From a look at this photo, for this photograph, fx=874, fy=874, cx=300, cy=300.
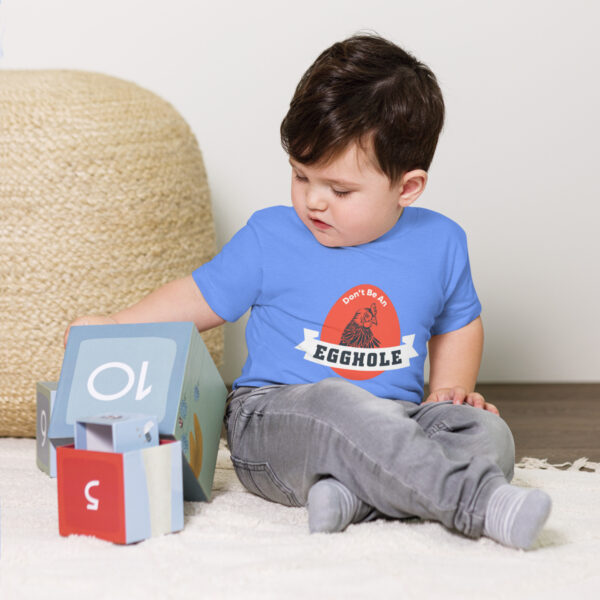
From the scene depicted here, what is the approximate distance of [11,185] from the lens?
53.6 inches

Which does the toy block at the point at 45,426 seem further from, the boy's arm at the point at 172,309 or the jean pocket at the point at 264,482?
the jean pocket at the point at 264,482

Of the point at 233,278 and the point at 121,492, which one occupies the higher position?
the point at 233,278

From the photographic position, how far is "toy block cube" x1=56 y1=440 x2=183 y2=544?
0.84 metres

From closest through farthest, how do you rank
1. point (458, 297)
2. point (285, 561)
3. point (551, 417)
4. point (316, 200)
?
1. point (285, 561)
2. point (316, 200)
3. point (458, 297)
4. point (551, 417)

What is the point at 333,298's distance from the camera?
110 cm

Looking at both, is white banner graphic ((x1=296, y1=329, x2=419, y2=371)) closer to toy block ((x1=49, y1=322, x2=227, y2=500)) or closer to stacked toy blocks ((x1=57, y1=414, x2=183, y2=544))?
toy block ((x1=49, y1=322, x2=227, y2=500))

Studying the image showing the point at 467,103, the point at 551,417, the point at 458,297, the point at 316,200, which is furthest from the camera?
the point at 467,103

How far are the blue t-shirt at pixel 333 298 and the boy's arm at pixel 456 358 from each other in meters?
0.06

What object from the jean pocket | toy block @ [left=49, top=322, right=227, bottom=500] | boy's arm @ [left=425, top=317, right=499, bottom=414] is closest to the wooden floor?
boy's arm @ [left=425, top=317, right=499, bottom=414]

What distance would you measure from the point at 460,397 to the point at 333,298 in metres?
0.21

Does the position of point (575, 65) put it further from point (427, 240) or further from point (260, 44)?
point (427, 240)

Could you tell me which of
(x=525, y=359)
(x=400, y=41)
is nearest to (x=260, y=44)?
(x=400, y=41)

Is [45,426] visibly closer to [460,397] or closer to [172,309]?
[172,309]

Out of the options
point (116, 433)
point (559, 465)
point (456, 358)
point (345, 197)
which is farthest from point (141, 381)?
point (559, 465)
